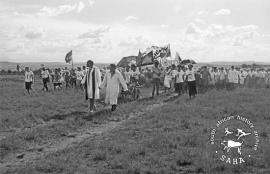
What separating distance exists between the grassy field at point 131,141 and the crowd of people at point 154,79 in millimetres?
1146

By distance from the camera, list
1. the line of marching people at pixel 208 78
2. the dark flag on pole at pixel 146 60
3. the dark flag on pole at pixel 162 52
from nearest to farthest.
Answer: the line of marching people at pixel 208 78 < the dark flag on pole at pixel 146 60 < the dark flag on pole at pixel 162 52

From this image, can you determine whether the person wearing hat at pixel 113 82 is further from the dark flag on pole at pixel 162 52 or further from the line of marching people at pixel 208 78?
the dark flag on pole at pixel 162 52

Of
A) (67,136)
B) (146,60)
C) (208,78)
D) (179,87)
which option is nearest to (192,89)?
(179,87)

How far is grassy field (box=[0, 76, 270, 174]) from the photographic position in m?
7.03

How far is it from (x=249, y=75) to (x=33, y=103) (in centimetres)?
1777

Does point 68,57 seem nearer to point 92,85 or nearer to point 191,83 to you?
point 191,83

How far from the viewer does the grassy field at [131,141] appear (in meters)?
7.03

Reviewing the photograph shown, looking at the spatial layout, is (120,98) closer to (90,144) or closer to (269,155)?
(90,144)

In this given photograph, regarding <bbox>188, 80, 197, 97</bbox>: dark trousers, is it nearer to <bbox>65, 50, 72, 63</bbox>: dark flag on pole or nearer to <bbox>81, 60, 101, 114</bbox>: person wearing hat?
<bbox>81, 60, 101, 114</bbox>: person wearing hat

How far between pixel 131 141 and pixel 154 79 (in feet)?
39.5

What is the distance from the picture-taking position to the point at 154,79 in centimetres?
2105

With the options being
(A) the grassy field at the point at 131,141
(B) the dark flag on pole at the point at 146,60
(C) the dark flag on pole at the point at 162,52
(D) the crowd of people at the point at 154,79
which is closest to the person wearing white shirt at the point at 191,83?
(D) the crowd of people at the point at 154,79

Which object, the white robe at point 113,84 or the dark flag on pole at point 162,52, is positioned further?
the dark flag on pole at point 162,52

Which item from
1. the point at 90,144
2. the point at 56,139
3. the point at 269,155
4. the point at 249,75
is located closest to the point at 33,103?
the point at 56,139
